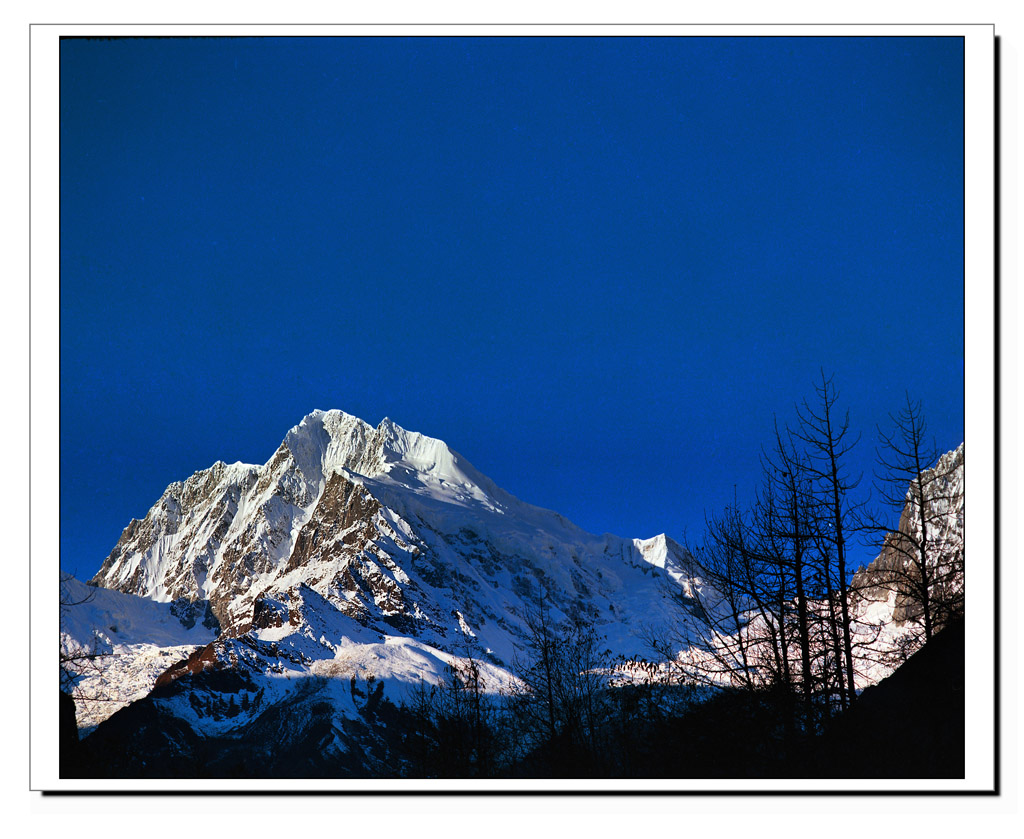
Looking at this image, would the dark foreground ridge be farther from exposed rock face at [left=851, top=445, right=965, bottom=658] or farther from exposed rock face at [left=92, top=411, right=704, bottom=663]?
exposed rock face at [left=92, top=411, right=704, bottom=663]

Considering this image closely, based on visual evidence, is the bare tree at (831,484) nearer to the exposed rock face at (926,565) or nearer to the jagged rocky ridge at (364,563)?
the exposed rock face at (926,565)

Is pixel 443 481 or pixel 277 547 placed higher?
pixel 443 481

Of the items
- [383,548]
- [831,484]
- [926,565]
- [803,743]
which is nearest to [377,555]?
[383,548]

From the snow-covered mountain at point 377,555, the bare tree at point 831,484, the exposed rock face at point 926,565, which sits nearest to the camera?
the exposed rock face at point 926,565

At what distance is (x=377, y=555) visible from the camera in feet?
554

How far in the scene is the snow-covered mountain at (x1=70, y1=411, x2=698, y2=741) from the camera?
144m

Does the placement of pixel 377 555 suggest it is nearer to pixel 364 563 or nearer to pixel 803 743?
pixel 364 563

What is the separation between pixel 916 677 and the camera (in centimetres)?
1015

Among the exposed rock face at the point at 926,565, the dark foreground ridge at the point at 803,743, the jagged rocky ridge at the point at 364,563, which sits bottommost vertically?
the jagged rocky ridge at the point at 364,563

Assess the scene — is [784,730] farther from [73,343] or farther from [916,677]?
[73,343]

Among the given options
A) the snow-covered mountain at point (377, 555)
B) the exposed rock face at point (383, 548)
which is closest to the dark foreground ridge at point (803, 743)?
the snow-covered mountain at point (377, 555)

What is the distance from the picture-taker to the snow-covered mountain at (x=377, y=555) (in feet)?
472
